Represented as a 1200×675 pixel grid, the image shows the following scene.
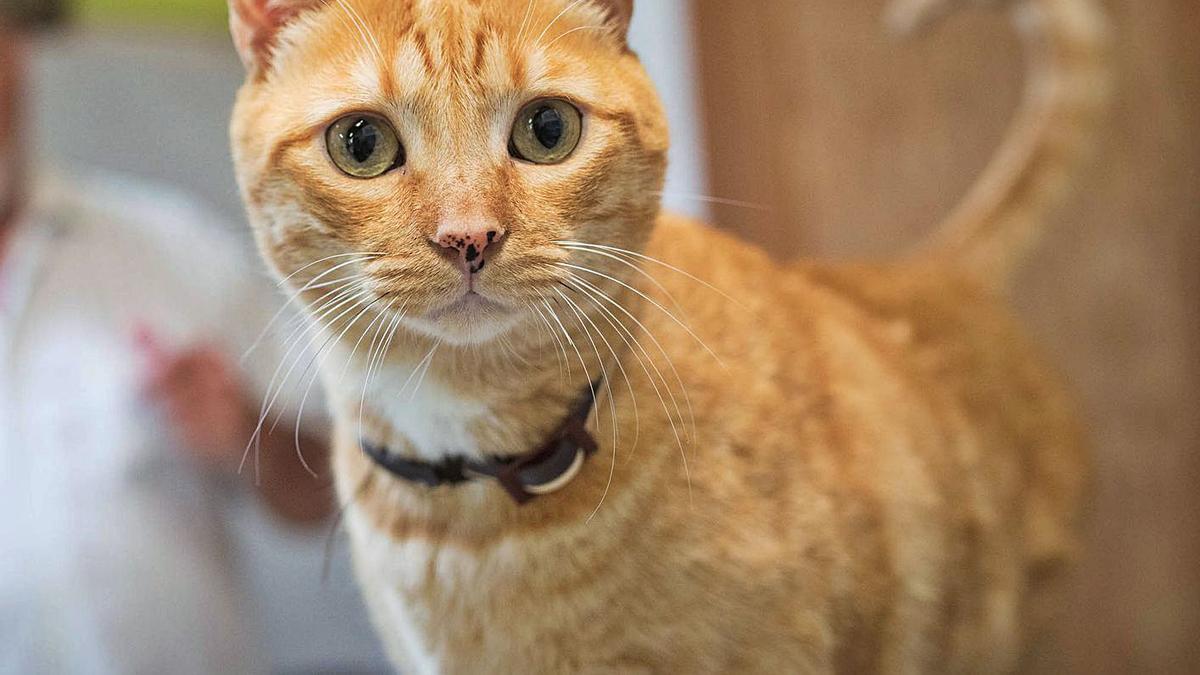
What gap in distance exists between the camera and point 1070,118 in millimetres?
1130

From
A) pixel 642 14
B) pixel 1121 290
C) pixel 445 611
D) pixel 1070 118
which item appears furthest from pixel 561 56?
pixel 1121 290

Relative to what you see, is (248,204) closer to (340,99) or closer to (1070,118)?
(340,99)

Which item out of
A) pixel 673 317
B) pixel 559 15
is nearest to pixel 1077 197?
pixel 673 317

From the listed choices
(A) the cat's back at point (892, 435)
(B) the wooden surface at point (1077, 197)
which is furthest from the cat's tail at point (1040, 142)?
(B) the wooden surface at point (1077, 197)

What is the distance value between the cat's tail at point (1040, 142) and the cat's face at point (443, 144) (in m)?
0.61

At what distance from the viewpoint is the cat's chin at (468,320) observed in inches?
23.5

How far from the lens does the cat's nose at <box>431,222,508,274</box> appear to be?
1.82ft

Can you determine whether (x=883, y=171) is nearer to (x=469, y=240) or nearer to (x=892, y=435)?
(x=892, y=435)

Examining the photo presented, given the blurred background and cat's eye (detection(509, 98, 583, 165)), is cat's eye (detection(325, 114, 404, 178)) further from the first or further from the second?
the blurred background

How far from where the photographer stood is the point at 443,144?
1.87ft

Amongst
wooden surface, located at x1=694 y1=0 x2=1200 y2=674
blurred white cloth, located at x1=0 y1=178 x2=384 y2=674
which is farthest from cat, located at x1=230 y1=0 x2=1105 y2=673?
wooden surface, located at x1=694 y1=0 x2=1200 y2=674

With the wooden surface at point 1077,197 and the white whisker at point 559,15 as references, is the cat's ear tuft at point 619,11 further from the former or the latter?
the wooden surface at point 1077,197

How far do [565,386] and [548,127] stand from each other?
0.18 meters

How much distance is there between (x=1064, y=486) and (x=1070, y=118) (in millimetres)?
395
